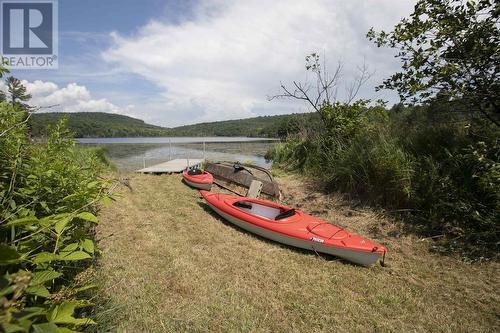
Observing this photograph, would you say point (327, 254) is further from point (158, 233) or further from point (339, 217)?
point (158, 233)

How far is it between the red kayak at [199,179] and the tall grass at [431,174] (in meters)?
3.90

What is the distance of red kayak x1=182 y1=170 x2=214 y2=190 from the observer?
33.7 ft

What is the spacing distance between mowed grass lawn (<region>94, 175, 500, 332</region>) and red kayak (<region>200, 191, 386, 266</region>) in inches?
7.4

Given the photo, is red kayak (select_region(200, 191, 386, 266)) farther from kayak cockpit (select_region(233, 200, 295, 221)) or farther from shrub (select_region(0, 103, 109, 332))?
shrub (select_region(0, 103, 109, 332))

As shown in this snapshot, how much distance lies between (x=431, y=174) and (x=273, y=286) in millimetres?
4197

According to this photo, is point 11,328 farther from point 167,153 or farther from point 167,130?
point 167,130

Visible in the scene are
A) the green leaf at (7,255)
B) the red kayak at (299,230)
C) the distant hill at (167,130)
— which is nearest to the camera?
the green leaf at (7,255)

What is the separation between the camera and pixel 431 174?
234 inches

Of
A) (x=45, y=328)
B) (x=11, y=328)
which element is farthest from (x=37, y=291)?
(x=11, y=328)

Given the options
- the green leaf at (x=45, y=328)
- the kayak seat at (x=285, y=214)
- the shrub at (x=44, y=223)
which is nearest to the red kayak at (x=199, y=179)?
the kayak seat at (x=285, y=214)

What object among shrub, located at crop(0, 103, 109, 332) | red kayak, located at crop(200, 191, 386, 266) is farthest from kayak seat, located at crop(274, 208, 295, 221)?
shrub, located at crop(0, 103, 109, 332)

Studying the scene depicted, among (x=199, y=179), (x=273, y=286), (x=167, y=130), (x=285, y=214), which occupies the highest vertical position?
(x=167, y=130)

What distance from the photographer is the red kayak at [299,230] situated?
15.3 feet

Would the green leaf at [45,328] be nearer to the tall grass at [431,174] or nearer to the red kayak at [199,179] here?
the tall grass at [431,174]
